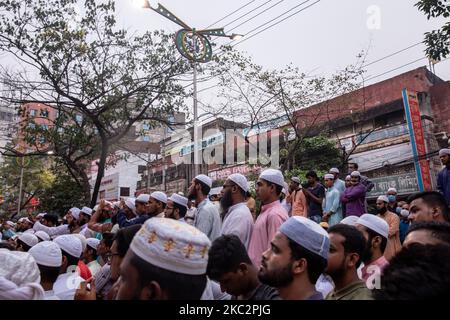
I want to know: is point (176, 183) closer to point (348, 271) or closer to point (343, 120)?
point (343, 120)

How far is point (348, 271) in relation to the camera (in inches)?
104

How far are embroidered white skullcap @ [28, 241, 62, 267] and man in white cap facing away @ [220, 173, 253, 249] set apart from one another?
154 centimetres

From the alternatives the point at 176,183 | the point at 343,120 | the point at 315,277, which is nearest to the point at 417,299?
the point at 315,277

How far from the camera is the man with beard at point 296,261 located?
2.21 meters

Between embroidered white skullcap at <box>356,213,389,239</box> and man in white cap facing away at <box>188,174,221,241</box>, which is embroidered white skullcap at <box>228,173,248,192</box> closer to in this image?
man in white cap facing away at <box>188,174,221,241</box>

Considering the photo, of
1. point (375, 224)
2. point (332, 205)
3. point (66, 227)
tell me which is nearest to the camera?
point (375, 224)

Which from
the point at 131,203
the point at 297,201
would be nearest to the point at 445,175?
the point at 297,201

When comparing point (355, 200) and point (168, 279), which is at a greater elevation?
point (355, 200)

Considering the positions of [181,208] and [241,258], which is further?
[181,208]

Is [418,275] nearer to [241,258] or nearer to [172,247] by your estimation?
[172,247]

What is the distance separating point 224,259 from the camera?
256cm

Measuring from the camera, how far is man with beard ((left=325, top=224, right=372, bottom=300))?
98.9 inches

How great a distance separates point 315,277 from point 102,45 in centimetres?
1056

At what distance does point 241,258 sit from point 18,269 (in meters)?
1.52
